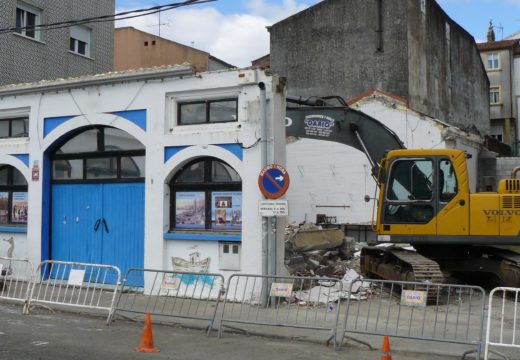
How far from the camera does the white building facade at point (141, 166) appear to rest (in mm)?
11375

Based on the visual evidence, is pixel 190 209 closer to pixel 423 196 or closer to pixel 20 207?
pixel 423 196

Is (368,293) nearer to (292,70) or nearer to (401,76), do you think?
(401,76)

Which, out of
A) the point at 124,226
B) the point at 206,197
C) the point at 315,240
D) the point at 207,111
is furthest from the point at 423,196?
the point at 124,226

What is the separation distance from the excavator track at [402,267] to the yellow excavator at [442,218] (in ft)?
0.06

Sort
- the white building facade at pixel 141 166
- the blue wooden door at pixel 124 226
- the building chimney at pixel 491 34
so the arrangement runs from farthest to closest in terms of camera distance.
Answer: the building chimney at pixel 491 34, the blue wooden door at pixel 124 226, the white building facade at pixel 141 166

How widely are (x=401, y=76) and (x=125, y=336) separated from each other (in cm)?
2024

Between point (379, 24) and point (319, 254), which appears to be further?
point (379, 24)

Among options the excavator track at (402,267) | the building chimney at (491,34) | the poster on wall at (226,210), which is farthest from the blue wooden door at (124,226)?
the building chimney at (491,34)

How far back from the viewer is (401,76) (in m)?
25.8

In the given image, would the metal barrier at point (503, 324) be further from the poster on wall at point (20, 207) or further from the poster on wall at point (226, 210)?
the poster on wall at point (20, 207)

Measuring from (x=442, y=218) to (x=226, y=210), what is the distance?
4.27m

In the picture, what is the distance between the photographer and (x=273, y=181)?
35.0 ft

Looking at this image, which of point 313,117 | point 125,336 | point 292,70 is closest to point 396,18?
point 292,70

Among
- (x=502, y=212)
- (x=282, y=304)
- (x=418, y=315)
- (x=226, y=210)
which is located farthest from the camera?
(x=226, y=210)
